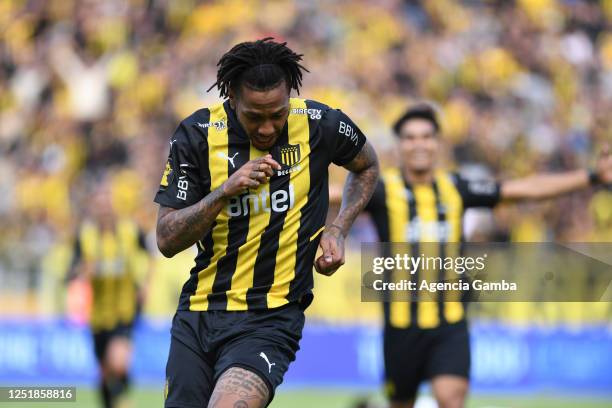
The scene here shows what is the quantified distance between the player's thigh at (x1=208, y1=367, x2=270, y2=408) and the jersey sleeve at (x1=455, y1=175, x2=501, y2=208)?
3.48 meters

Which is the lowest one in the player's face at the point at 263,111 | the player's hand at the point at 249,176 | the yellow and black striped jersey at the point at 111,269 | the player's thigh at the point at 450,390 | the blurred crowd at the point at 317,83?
the player's thigh at the point at 450,390

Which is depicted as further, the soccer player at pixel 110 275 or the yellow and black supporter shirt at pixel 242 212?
the soccer player at pixel 110 275

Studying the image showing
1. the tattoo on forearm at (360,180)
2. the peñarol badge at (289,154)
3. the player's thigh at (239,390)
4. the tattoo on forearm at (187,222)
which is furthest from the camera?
the tattoo on forearm at (360,180)

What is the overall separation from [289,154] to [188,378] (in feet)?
3.50

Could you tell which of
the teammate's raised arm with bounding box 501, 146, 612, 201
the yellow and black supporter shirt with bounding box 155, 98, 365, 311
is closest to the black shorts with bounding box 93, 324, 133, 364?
the teammate's raised arm with bounding box 501, 146, 612, 201

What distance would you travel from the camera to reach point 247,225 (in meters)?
4.52

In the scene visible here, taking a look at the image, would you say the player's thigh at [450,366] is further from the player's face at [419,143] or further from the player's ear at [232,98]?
the player's ear at [232,98]

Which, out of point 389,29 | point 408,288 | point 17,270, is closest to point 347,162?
point 408,288

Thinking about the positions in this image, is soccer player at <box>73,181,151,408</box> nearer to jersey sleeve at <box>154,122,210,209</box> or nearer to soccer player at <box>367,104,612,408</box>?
soccer player at <box>367,104,612,408</box>

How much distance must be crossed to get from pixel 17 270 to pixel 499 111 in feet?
23.3

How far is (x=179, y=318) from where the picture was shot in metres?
4.61

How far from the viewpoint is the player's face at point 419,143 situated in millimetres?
7422

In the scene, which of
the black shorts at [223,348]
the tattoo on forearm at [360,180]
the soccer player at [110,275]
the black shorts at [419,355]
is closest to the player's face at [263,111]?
the tattoo on forearm at [360,180]

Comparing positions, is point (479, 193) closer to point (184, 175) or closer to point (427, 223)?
point (427, 223)
